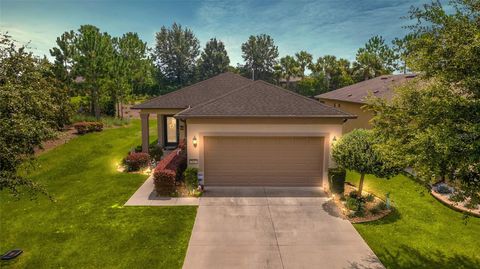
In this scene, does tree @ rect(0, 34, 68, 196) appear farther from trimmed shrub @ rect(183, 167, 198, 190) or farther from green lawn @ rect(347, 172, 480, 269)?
green lawn @ rect(347, 172, 480, 269)

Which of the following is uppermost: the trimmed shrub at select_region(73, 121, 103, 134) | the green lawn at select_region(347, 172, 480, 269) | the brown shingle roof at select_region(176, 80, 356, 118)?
the brown shingle roof at select_region(176, 80, 356, 118)

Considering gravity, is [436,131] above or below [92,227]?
above

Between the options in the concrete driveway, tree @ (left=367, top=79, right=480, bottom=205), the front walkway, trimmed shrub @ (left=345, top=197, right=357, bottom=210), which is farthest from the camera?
the front walkway

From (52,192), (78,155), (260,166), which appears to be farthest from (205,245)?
(78,155)

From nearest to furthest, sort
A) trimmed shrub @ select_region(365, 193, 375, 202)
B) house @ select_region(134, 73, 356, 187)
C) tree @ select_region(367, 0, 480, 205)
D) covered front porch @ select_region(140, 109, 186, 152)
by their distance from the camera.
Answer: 1. tree @ select_region(367, 0, 480, 205)
2. trimmed shrub @ select_region(365, 193, 375, 202)
3. house @ select_region(134, 73, 356, 187)
4. covered front porch @ select_region(140, 109, 186, 152)

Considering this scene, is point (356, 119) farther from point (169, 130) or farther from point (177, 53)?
point (177, 53)

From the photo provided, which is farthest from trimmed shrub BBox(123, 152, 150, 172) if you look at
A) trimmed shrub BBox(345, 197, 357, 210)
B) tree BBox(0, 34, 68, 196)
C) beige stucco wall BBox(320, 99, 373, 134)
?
beige stucco wall BBox(320, 99, 373, 134)

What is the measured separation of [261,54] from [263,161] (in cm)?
7811

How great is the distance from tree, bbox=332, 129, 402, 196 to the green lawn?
1.64 metres

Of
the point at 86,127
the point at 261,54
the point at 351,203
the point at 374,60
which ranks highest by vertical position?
the point at 261,54

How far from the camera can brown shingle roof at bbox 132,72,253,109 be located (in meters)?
20.2

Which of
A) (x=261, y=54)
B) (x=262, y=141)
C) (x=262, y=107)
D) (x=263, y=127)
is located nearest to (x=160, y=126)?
(x=262, y=107)

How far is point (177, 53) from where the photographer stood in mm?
82125

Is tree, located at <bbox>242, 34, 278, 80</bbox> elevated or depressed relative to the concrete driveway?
elevated
